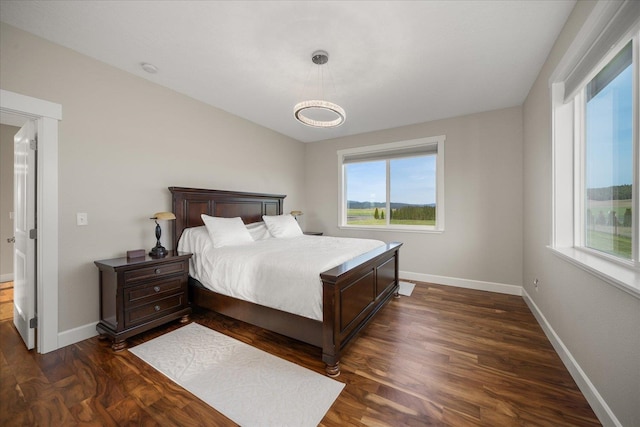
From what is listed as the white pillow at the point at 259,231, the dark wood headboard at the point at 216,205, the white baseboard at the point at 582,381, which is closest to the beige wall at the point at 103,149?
the dark wood headboard at the point at 216,205

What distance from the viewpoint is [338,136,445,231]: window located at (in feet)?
13.4

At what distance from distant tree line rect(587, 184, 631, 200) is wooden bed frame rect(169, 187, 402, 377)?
1715 millimetres

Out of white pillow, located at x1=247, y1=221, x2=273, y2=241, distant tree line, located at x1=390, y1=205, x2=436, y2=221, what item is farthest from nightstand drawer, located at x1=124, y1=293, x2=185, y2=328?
distant tree line, located at x1=390, y1=205, x2=436, y2=221

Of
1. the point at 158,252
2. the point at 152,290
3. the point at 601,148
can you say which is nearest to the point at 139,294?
the point at 152,290

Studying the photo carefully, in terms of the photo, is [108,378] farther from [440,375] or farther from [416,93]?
[416,93]

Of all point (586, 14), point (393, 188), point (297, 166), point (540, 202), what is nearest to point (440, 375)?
point (540, 202)

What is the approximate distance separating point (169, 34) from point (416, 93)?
8.67 ft

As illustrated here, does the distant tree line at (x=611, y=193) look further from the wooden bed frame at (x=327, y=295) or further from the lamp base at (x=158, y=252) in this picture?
the lamp base at (x=158, y=252)

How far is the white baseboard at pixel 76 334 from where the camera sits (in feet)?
7.25

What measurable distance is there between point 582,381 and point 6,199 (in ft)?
23.6

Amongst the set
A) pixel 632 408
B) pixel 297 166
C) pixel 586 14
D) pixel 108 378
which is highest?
pixel 586 14

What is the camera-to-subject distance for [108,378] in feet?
5.90

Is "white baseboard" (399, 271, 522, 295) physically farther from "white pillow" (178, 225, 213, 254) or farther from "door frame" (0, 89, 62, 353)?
"door frame" (0, 89, 62, 353)

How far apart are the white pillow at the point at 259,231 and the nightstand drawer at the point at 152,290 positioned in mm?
1111
